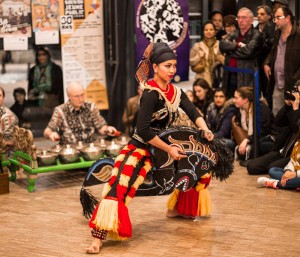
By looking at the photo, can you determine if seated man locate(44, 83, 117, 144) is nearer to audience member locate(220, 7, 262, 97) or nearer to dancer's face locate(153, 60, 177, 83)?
audience member locate(220, 7, 262, 97)

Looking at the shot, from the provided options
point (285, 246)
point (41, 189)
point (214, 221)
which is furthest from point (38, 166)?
point (285, 246)

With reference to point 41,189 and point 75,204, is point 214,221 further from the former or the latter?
point 41,189

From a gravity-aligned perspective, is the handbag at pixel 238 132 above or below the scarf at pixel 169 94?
below

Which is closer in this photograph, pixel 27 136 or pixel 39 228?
pixel 39 228

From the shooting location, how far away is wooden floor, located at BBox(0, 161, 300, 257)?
14.7ft

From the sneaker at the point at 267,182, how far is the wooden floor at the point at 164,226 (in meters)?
0.06

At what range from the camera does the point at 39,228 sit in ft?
16.4

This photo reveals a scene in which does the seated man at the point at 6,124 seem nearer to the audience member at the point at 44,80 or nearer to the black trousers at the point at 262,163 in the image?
the audience member at the point at 44,80

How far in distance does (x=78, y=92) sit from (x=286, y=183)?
1.94 meters

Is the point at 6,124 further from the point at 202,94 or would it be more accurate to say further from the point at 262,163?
the point at 262,163

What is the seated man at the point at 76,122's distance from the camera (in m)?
6.46

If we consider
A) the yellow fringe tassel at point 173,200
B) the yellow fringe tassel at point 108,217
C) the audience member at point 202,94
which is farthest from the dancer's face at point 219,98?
the yellow fringe tassel at point 108,217

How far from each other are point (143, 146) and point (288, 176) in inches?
65.3

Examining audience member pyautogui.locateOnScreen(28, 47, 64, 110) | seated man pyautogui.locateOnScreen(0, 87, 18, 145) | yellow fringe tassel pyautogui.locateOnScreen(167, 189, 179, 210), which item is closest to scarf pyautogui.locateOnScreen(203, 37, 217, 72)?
audience member pyautogui.locateOnScreen(28, 47, 64, 110)
